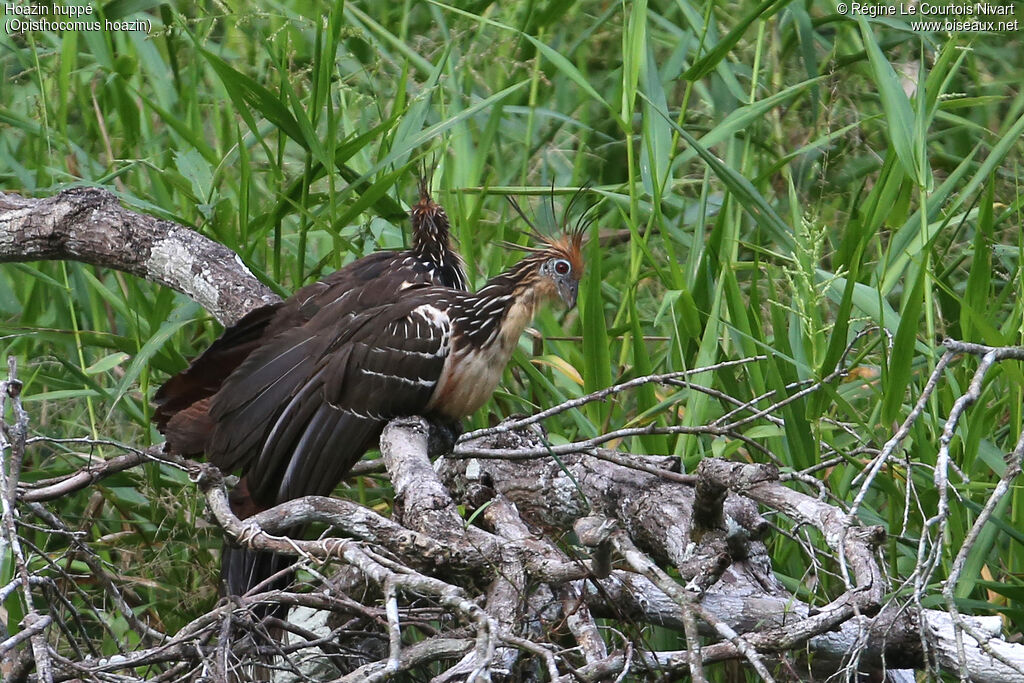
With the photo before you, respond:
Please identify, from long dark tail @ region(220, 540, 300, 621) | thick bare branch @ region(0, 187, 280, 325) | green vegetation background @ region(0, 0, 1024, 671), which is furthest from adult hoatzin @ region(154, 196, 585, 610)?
thick bare branch @ region(0, 187, 280, 325)

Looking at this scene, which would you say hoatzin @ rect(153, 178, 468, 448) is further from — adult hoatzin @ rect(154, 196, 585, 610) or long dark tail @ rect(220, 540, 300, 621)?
long dark tail @ rect(220, 540, 300, 621)

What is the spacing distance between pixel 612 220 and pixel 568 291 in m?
1.62

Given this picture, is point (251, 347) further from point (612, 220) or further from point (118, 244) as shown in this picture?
point (612, 220)

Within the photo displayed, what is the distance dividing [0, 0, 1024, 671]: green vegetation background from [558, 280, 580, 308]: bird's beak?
7cm

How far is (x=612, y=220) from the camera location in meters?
4.88

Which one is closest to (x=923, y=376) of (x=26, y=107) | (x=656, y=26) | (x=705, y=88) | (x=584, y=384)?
(x=584, y=384)

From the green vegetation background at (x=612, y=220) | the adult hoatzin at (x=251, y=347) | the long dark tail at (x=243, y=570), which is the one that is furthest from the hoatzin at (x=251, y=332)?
the long dark tail at (x=243, y=570)

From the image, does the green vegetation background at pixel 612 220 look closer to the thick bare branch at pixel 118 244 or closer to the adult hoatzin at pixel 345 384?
the thick bare branch at pixel 118 244

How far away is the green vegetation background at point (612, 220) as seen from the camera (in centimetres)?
300

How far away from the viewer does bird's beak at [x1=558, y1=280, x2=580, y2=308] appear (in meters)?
3.31

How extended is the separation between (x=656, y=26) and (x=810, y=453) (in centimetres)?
315

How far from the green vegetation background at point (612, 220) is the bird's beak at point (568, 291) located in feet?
0.24

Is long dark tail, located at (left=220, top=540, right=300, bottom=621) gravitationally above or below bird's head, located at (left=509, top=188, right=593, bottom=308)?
below

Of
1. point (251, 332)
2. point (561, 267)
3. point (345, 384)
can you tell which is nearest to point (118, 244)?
point (251, 332)
